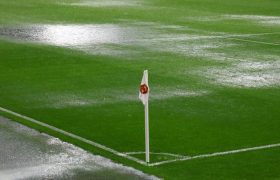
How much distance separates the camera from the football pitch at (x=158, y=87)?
41.4 ft

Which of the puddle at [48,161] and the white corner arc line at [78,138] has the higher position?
the white corner arc line at [78,138]

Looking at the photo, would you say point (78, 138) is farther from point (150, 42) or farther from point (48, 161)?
point (150, 42)

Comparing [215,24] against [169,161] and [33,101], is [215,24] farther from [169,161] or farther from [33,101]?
[169,161]

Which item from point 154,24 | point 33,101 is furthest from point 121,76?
point 154,24

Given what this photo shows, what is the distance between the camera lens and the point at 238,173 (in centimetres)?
1141

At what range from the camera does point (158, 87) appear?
18.0 metres

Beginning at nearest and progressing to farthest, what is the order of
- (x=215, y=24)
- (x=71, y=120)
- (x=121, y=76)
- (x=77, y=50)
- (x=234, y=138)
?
(x=234, y=138)
(x=71, y=120)
(x=121, y=76)
(x=77, y=50)
(x=215, y=24)

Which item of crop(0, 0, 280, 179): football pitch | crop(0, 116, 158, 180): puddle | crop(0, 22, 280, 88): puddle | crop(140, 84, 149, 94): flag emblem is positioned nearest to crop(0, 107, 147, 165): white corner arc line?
crop(0, 0, 280, 179): football pitch

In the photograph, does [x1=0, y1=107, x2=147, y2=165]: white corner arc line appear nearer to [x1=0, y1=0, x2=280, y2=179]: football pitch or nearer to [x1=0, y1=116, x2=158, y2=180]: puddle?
[x1=0, y1=0, x2=280, y2=179]: football pitch

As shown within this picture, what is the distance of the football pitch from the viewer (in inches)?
497

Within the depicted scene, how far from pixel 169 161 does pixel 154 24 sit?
19.4 meters

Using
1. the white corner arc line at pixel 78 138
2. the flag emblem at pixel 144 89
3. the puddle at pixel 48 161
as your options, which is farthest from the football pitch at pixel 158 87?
the flag emblem at pixel 144 89

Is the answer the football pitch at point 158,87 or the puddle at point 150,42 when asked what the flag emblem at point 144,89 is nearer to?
the football pitch at point 158,87

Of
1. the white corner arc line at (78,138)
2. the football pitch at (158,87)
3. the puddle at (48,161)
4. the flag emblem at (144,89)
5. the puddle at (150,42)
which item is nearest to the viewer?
the puddle at (48,161)
